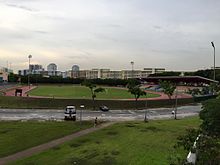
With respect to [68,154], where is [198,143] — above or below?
above

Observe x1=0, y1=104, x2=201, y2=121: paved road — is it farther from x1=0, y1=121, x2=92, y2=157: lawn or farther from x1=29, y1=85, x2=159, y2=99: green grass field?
x1=29, y1=85, x2=159, y2=99: green grass field

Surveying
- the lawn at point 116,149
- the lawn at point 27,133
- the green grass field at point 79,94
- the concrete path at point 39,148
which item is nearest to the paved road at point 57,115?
the lawn at point 27,133

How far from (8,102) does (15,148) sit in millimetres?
41639

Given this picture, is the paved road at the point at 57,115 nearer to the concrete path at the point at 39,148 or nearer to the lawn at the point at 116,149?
the lawn at the point at 116,149

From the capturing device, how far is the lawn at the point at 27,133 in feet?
100

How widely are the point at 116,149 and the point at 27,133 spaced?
38.2 feet

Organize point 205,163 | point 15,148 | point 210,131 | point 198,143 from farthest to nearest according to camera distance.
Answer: point 15,148
point 210,131
point 198,143
point 205,163

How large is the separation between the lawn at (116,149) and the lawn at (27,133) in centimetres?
279

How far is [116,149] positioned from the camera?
29688mm

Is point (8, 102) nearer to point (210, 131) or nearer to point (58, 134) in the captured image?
point (58, 134)

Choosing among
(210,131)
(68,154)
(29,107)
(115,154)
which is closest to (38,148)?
(68,154)

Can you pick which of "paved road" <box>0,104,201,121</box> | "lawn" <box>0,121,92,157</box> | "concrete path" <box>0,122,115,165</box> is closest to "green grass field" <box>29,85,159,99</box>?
"paved road" <box>0,104,201,121</box>

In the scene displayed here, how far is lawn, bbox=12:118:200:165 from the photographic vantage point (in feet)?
84.7

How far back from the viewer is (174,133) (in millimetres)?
38406
